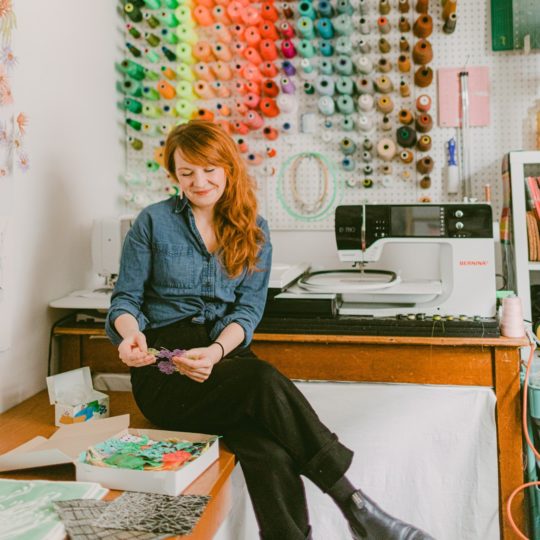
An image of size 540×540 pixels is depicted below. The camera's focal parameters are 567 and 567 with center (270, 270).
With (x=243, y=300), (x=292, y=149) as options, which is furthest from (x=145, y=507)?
(x=292, y=149)

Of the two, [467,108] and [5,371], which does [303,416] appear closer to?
[5,371]

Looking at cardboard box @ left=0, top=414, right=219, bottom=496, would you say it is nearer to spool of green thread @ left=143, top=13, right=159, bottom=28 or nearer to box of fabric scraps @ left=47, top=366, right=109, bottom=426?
box of fabric scraps @ left=47, top=366, right=109, bottom=426

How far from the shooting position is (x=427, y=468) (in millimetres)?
1691

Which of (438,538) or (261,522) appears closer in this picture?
(261,522)

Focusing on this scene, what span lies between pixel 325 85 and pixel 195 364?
4.80 feet

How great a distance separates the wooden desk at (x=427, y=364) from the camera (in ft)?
5.49

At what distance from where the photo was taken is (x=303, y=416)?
4.55ft

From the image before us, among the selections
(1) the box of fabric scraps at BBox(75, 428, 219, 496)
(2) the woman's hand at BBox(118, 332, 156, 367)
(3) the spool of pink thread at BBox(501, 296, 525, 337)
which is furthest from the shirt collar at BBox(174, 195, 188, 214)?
(3) the spool of pink thread at BBox(501, 296, 525, 337)

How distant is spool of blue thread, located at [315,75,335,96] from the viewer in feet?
7.69

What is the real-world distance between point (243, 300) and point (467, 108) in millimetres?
1327

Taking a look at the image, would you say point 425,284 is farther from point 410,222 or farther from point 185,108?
point 185,108

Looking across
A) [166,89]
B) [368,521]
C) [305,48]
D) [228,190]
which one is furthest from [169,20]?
[368,521]

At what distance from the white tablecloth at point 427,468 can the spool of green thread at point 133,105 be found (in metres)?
1.62

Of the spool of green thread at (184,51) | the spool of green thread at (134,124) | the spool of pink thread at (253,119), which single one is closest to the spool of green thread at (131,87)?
the spool of green thread at (134,124)
